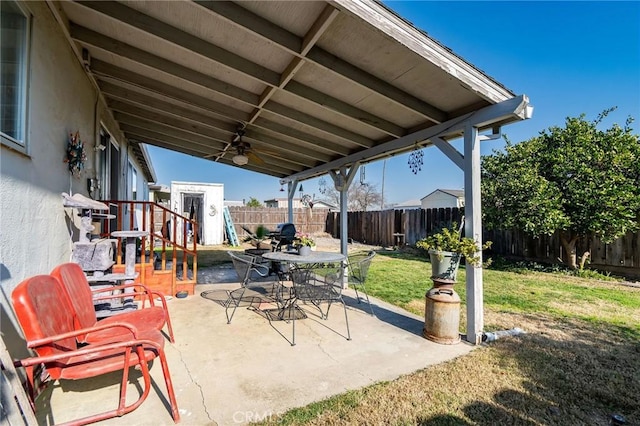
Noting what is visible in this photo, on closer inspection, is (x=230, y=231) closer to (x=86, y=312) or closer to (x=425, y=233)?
(x=425, y=233)

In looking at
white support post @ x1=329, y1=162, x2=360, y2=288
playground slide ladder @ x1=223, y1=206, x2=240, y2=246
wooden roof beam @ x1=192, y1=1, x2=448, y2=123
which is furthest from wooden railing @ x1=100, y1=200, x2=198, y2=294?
playground slide ladder @ x1=223, y1=206, x2=240, y2=246

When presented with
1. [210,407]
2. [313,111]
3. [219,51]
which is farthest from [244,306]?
[219,51]

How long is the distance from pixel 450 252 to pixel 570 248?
582 centimetres

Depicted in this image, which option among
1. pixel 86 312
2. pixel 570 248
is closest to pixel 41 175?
pixel 86 312

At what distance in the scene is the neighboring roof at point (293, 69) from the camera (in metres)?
2.46

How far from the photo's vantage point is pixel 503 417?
6.54 ft

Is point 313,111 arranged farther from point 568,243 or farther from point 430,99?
point 568,243

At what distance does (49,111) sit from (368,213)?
12.8 meters

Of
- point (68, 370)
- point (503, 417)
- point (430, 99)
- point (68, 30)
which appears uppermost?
point (68, 30)

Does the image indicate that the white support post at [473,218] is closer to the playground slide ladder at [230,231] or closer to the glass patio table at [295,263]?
the glass patio table at [295,263]

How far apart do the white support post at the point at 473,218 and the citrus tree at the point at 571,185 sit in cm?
477

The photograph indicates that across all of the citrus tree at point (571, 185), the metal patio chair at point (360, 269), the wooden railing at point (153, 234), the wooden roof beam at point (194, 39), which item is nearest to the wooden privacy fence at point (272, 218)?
the wooden railing at point (153, 234)

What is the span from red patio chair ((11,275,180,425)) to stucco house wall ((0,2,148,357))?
30 cm

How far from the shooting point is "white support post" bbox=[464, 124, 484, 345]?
3.13 m
